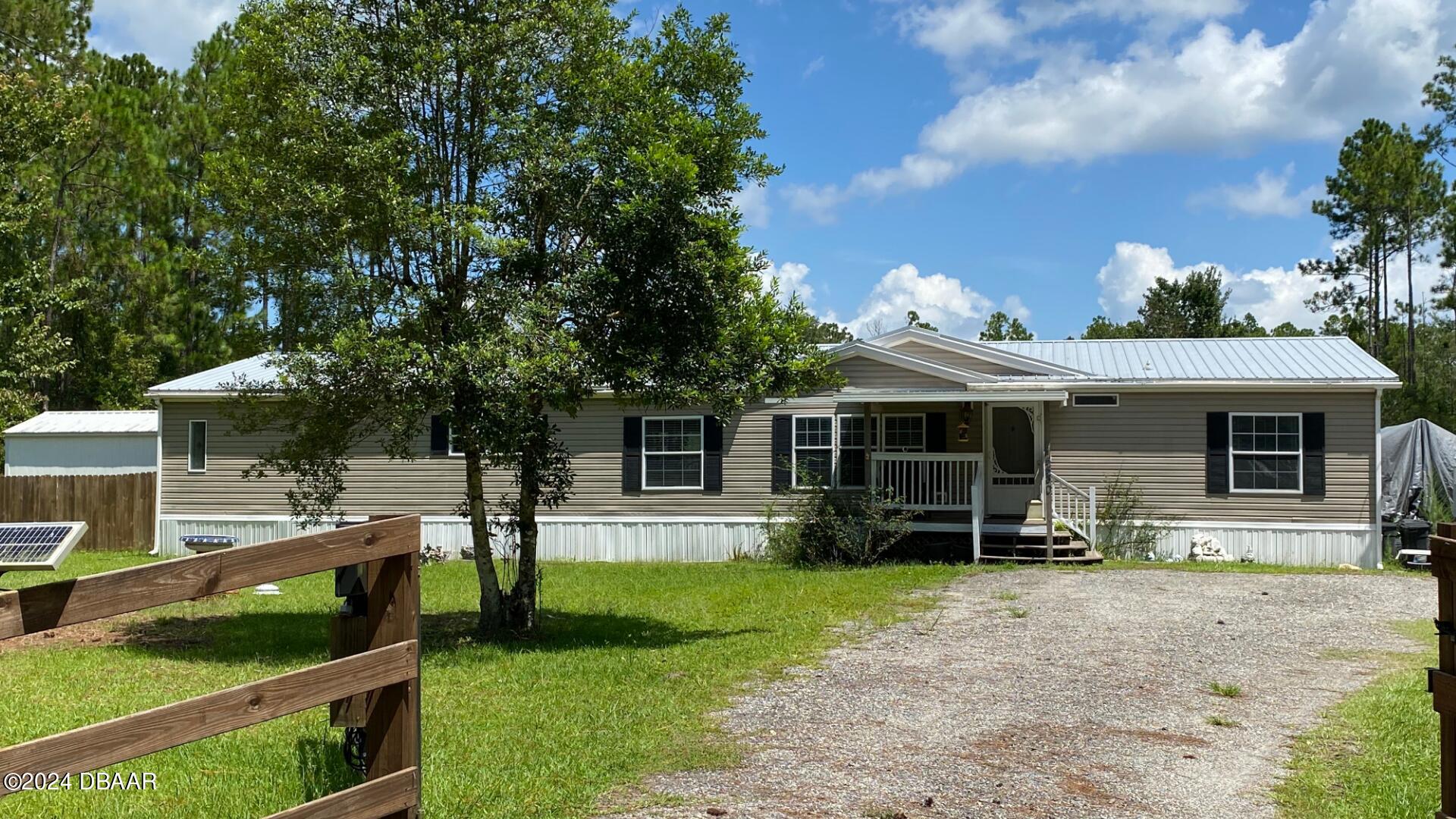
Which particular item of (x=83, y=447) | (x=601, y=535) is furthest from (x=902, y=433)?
(x=83, y=447)

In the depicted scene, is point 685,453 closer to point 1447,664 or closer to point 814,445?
point 814,445

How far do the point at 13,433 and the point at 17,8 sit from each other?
11.3 m

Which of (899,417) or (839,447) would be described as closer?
(839,447)

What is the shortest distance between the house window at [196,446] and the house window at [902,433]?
1193cm

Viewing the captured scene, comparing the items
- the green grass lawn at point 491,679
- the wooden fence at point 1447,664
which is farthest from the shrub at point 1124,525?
the wooden fence at point 1447,664

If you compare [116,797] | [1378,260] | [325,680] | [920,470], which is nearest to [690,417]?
[920,470]

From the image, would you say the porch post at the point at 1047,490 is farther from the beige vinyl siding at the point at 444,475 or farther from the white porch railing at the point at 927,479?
the beige vinyl siding at the point at 444,475

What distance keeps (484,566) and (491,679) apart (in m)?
2.46

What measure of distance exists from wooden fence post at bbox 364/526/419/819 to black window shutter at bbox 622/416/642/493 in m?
14.6

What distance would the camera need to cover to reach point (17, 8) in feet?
85.3

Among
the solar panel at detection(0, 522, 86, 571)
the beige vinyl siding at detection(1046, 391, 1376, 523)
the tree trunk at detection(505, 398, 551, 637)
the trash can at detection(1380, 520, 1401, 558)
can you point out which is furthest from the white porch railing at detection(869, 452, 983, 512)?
the solar panel at detection(0, 522, 86, 571)

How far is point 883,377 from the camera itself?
55.5ft

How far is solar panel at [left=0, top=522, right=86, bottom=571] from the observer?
295 centimetres

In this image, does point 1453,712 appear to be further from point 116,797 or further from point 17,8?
point 17,8
